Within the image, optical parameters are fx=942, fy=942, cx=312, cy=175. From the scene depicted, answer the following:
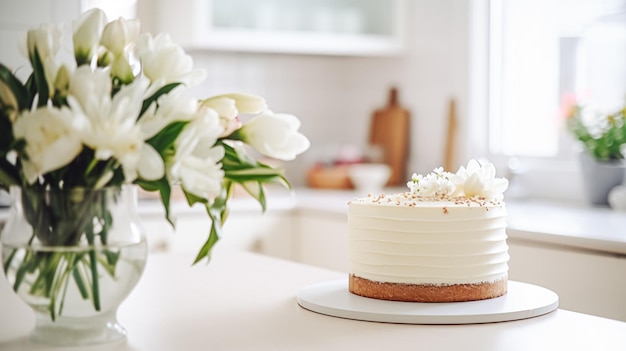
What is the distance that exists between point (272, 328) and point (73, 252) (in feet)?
0.98

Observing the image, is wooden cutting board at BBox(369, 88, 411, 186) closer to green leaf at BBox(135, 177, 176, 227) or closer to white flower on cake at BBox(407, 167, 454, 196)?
white flower on cake at BBox(407, 167, 454, 196)

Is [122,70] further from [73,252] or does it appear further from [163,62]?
[73,252]

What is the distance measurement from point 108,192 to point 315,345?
32 cm

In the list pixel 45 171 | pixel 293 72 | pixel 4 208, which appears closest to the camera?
pixel 45 171

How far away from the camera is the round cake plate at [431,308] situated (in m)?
1.29

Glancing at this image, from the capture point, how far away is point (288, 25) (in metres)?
3.68

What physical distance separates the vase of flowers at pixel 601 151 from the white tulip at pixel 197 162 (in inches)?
82.2

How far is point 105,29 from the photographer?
118cm

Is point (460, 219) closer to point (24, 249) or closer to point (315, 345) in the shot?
point (315, 345)

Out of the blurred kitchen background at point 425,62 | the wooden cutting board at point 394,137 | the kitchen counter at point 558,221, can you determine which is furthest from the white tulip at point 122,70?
the wooden cutting board at point 394,137

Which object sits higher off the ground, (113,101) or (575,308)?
(113,101)

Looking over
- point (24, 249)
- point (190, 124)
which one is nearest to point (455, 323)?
point (190, 124)

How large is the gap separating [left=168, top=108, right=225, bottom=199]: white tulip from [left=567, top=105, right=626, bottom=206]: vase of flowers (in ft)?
6.85

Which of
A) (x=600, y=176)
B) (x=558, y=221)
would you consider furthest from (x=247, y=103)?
(x=600, y=176)
